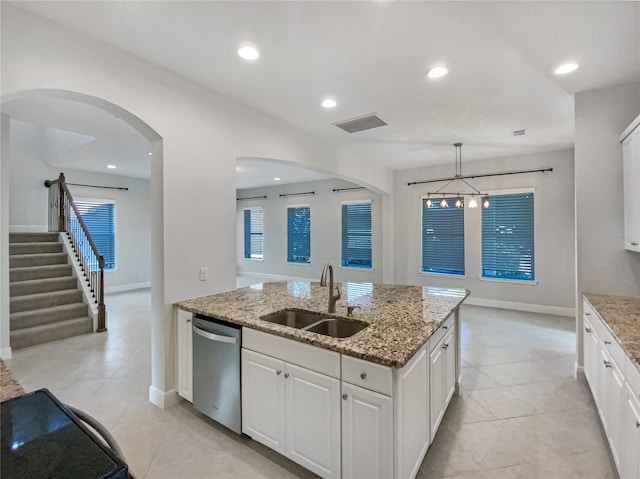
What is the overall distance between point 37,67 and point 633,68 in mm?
4581

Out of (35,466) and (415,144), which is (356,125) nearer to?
(415,144)

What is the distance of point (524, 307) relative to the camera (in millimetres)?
5625

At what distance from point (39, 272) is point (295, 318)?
16.4ft

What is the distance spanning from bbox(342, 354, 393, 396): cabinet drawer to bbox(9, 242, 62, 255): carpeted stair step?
6.18 m

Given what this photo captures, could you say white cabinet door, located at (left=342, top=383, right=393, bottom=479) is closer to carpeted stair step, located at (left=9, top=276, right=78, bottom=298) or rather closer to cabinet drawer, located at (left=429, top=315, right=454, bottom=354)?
cabinet drawer, located at (left=429, top=315, right=454, bottom=354)

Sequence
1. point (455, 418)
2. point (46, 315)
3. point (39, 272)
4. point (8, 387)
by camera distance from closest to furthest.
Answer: point (8, 387), point (455, 418), point (46, 315), point (39, 272)

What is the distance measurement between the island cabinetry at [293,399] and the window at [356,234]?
558cm

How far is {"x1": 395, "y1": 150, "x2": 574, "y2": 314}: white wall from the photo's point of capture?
5246 mm

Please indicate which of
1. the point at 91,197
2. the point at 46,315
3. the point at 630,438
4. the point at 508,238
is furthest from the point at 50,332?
the point at 508,238

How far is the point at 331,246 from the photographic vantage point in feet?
25.9

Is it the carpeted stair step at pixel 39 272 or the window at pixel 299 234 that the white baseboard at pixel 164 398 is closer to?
the carpeted stair step at pixel 39 272

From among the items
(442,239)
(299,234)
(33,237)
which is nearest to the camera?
(33,237)

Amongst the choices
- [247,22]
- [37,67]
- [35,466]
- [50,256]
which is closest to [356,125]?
[247,22]

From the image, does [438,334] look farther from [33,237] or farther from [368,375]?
[33,237]
